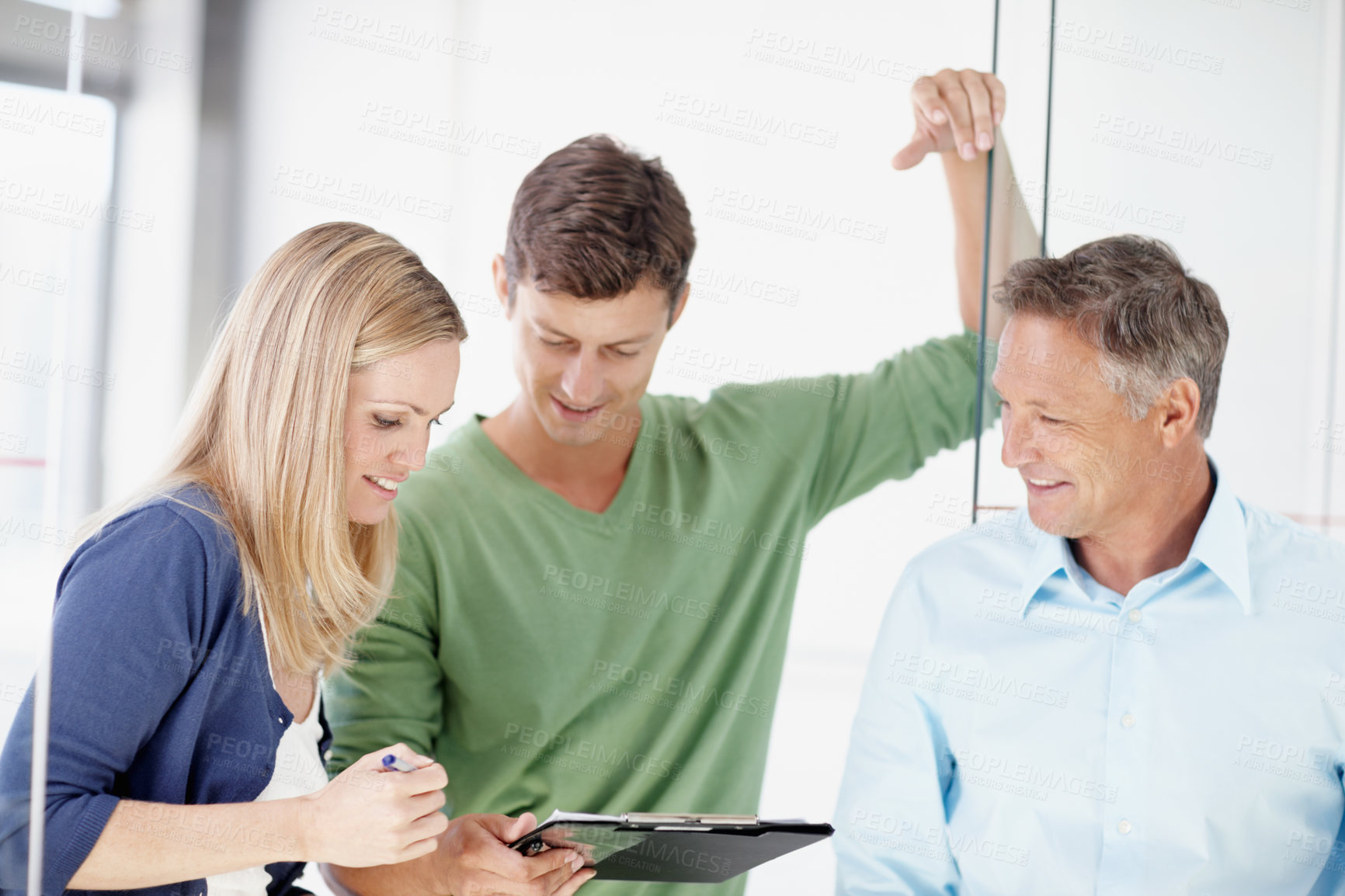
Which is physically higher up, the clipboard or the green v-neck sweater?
the green v-neck sweater

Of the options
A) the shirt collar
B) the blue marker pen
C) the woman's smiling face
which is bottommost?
the blue marker pen

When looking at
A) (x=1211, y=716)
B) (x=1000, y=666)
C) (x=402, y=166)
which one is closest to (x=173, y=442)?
(x=402, y=166)

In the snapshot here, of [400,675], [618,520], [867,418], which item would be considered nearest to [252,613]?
[400,675]

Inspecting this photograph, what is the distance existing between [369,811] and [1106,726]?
0.96 metres

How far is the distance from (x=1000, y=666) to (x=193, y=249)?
143cm

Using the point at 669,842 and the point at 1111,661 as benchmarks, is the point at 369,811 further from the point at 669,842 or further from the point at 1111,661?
the point at 1111,661

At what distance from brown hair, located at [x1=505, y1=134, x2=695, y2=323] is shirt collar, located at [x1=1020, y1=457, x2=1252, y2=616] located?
72 cm

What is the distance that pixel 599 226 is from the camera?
5.38 ft

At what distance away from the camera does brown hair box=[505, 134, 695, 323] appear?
63.1 inches

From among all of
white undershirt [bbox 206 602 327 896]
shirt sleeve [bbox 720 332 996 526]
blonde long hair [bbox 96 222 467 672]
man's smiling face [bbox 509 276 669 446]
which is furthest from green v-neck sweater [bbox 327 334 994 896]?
blonde long hair [bbox 96 222 467 672]

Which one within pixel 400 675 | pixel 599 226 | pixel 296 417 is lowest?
pixel 400 675

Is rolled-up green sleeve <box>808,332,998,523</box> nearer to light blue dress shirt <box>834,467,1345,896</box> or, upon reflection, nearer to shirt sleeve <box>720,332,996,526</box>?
shirt sleeve <box>720,332,996,526</box>

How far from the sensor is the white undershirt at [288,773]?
1.20 metres

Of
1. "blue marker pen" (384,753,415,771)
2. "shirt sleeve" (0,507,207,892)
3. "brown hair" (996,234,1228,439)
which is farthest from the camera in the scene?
"brown hair" (996,234,1228,439)
